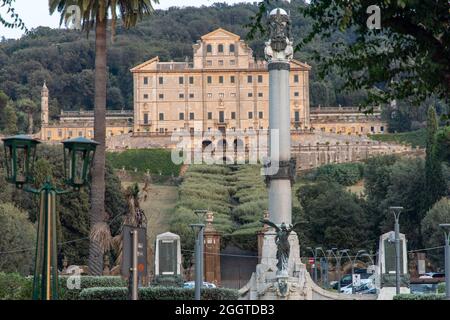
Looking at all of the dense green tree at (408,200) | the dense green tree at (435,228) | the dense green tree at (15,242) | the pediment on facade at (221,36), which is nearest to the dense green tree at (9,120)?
the pediment on facade at (221,36)

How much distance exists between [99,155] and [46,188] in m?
15.0

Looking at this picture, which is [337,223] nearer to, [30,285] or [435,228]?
[435,228]

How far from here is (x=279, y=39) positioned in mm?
34344

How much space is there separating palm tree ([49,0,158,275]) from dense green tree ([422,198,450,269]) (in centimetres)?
3153

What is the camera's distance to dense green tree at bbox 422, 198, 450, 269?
5709 cm

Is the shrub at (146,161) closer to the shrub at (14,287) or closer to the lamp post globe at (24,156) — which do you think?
the shrub at (14,287)

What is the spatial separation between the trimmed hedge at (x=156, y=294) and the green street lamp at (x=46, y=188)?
38.1ft

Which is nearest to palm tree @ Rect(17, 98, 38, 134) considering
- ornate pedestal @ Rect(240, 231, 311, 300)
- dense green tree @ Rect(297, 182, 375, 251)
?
dense green tree @ Rect(297, 182, 375, 251)

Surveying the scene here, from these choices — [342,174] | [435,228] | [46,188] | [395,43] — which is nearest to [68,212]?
[435,228]

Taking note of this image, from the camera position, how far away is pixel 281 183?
109ft

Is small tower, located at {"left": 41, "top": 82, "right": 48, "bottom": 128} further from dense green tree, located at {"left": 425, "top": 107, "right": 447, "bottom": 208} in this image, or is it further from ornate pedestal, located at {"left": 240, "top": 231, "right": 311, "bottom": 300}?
ornate pedestal, located at {"left": 240, "top": 231, "right": 311, "bottom": 300}

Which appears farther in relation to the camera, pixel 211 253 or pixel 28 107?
pixel 28 107

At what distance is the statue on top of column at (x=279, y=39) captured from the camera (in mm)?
33969
